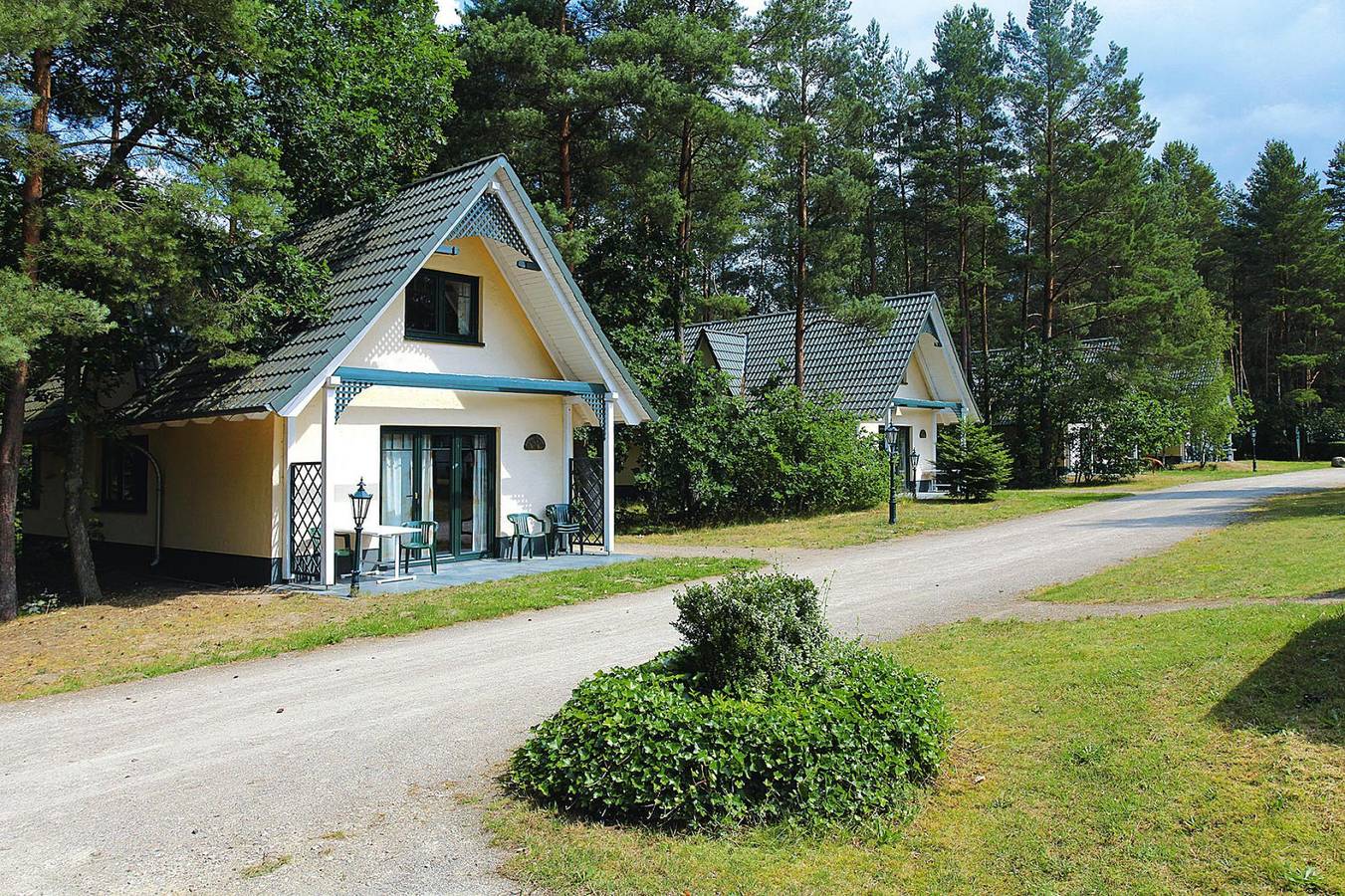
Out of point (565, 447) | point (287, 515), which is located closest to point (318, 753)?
point (287, 515)

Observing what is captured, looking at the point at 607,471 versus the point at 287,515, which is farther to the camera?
the point at 607,471

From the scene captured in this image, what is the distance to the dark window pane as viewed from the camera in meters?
14.8

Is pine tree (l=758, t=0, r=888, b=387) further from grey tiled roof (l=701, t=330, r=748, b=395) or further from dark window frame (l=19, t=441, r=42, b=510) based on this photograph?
dark window frame (l=19, t=441, r=42, b=510)

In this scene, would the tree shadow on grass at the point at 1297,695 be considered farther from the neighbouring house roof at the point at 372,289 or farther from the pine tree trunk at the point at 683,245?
the pine tree trunk at the point at 683,245

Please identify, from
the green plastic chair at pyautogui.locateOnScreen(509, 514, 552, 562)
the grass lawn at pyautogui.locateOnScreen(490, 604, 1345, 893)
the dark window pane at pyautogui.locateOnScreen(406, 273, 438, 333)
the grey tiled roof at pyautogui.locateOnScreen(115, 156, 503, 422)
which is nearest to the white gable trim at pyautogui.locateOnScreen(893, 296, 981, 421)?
the green plastic chair at pyautogui.locateOnScreen(509, 514, 552, 562)

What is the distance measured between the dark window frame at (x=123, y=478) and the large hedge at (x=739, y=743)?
43.1 ft

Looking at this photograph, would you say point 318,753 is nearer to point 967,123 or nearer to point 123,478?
point 123,478

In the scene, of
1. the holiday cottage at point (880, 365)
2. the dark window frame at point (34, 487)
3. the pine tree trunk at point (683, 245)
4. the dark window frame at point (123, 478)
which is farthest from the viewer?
the holiday cottage at point (880, 365)

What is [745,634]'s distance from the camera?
5.48 metres

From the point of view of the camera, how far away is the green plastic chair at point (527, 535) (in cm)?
1575

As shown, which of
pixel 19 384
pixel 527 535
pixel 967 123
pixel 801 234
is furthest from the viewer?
pixel 967 123

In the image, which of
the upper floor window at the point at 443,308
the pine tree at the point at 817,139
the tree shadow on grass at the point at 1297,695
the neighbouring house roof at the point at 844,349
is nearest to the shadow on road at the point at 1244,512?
the neighbouring house roof at the point at 844,349

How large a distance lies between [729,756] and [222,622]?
8.09 m

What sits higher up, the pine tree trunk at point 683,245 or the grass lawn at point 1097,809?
the pine tree trunk at point 683,245
